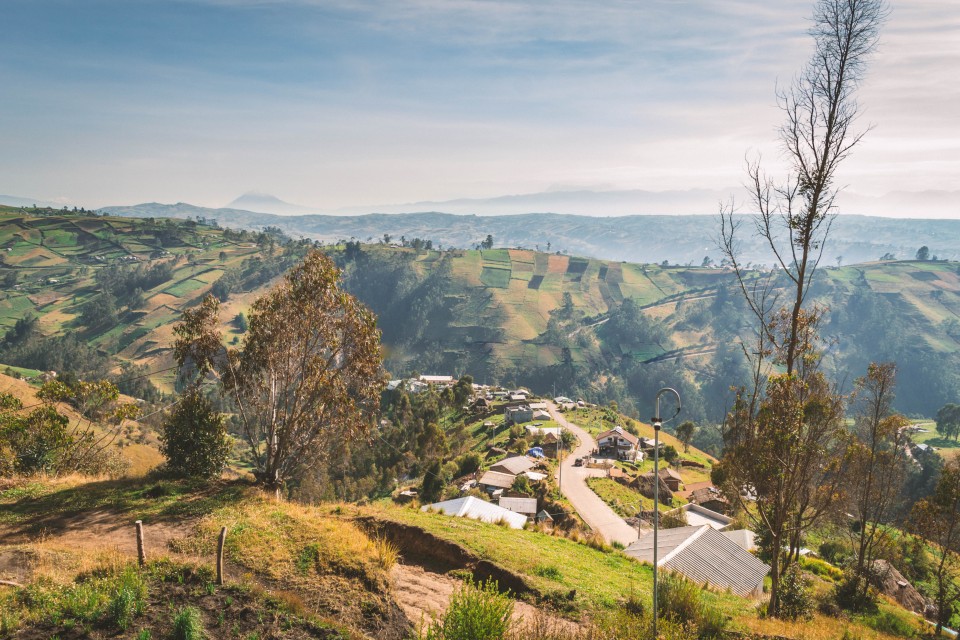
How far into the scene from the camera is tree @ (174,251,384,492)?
1691 cm

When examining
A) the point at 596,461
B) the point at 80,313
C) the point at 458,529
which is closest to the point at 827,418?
the point at 458,529

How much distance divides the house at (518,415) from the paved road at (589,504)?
15287mm

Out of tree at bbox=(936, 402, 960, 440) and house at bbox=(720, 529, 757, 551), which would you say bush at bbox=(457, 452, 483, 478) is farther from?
tree at bbox=(936, 402, 960, 440)

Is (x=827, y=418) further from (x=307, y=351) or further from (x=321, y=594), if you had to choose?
(x=307, y=351)

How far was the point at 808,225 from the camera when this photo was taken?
11188 mm

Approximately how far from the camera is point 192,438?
1792 centimetres

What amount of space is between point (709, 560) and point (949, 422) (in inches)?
5094

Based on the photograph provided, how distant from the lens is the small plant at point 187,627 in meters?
7.55

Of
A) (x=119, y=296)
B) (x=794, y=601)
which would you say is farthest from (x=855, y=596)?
(x=119, y=296)

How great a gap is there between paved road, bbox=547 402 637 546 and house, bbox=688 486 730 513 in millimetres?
9233

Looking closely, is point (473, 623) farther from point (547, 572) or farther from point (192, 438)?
point (192, 438)

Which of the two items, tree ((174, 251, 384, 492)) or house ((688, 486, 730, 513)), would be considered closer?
tree ((174, 251, 384, 492))

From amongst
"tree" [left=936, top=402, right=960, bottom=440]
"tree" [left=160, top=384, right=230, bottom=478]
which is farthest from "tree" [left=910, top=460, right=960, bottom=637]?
"tree" [left=936, top=402, right=960, bottom=440]

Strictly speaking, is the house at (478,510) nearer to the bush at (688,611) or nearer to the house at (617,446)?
the bush at (688,611)
